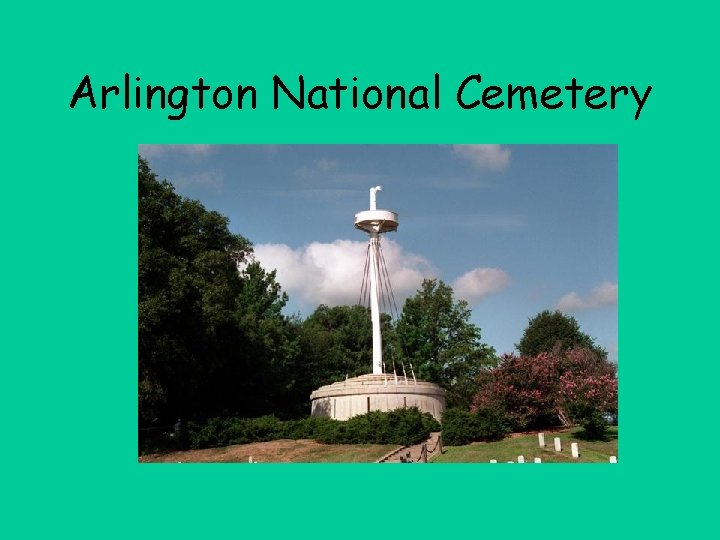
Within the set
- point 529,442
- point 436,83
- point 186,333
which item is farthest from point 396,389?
point 436,83

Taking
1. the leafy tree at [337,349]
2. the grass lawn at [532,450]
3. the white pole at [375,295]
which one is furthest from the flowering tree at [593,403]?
the leafy tree at [337,349]

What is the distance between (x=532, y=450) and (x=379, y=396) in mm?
6552

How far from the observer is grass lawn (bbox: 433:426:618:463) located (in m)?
20.8

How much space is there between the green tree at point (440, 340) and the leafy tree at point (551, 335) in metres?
4.27

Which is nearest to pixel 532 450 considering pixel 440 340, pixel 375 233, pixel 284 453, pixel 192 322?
pixel 284 453

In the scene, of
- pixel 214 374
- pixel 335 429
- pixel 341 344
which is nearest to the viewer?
pixel 335 429

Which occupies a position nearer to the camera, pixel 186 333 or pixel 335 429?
pixel 335 429

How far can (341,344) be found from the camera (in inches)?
1890

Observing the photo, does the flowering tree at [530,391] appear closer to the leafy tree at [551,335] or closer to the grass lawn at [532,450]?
Result: the grass lawn at [532,450]

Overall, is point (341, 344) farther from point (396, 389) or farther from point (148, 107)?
point (148, 107)

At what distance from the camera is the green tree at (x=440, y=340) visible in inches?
1468

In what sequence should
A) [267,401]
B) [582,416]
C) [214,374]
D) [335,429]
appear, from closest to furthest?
[582,416] → [335,429] → [214,374] → [267,401]

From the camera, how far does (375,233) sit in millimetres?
29375

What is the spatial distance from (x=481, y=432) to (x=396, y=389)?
12.6ft
